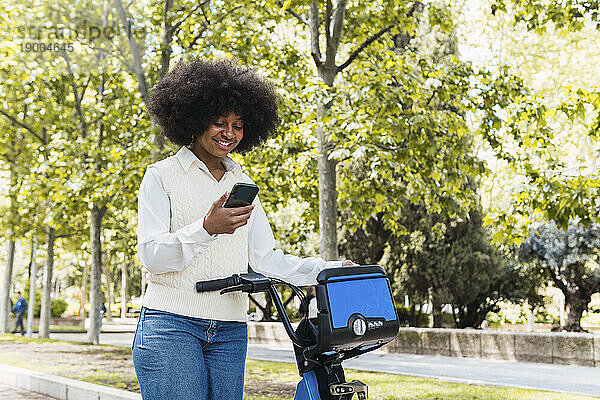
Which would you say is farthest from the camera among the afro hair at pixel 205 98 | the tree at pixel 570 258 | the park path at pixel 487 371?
the tree at pixel 570 258

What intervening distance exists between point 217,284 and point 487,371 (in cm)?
1003

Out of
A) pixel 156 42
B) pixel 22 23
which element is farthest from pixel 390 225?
pixel 22 23

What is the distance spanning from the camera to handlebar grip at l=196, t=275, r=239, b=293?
100 inches

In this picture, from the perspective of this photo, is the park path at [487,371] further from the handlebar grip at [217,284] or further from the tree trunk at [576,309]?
the tree trunk at [576,309]

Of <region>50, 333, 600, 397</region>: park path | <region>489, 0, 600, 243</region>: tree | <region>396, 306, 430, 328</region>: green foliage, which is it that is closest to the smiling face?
<region>489, 0, 600, 243</region>: tree

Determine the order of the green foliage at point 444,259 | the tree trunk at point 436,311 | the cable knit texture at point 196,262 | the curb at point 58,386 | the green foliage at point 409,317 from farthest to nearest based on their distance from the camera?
the green foliage at point 409,317 → the tree trunk at point 436,311 → the green foliage at point 444,259 → the curb at point 58,386 → the cable knit texture at point 196,262

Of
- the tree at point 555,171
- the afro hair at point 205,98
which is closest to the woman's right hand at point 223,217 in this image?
the afro hair at point 205,98

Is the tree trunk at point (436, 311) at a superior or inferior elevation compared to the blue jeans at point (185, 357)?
inferior

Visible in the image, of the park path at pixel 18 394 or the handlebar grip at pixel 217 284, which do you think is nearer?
the handlebar grip at pixel 217 284

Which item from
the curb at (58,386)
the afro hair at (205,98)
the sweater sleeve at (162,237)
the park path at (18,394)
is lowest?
the park path at (18,394)

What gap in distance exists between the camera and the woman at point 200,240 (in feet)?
8.08

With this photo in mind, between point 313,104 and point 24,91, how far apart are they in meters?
9.80

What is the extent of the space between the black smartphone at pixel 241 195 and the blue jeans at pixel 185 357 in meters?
0.54

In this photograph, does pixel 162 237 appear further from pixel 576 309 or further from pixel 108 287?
pixel 108 287
